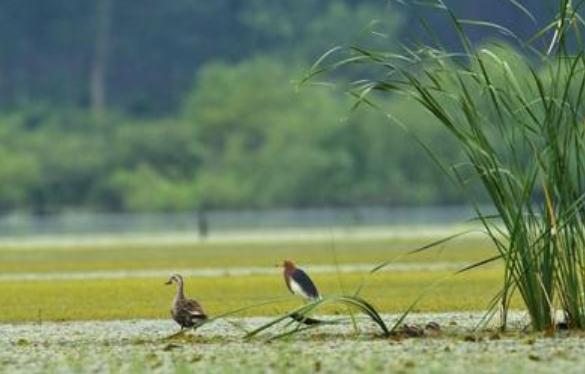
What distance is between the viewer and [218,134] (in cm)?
9875

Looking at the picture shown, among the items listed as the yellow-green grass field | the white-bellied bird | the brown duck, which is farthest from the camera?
the yellow-green grass field

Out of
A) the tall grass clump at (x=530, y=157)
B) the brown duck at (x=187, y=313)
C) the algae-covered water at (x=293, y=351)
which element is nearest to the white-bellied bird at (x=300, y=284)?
the algae-covered water at (x=293, y=351)

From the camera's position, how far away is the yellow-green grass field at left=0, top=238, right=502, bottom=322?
2534 cm

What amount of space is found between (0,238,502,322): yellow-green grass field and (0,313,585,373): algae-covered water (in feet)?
2.93

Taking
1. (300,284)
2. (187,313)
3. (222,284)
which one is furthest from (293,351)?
(222,284)

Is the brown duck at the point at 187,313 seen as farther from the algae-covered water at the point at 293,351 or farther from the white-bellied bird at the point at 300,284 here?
the white-bellied bird at the point at 300,284

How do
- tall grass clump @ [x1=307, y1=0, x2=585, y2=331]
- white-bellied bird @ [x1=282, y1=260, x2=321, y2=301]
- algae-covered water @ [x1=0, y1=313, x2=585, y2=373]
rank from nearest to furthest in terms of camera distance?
algae-covered water @ [x1=0, y1=313, x2=585, y2=373], tall grass clump @ [x1=307, y1=0, x2=585, y2=331], white-bellied bird @ [x1=282, y1=260, x2=321, y2=301]

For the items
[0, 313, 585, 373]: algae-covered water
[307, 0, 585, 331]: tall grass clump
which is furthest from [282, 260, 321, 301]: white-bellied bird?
[307, 0, 585, 331]: tall grass clump

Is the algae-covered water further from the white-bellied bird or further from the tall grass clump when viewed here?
the tall grass clump

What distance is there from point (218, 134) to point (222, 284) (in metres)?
67.1

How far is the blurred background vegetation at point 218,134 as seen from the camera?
93375mm

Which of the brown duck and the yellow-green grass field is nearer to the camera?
the brown duck

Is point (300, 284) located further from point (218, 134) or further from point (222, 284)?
point (218, 134)

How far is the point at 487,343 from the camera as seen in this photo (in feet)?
60.9
